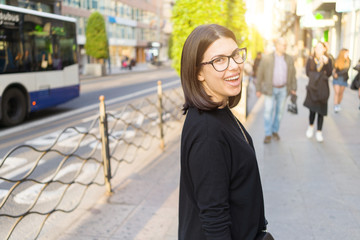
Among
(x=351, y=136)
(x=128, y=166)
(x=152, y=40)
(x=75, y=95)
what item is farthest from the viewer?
(x=152, y=40)

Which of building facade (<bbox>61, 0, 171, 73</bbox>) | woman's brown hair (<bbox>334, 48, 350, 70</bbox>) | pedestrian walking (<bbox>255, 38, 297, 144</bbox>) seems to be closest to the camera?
pedestrian walking (<bbox>255, 38, 297, 144</bbox>)

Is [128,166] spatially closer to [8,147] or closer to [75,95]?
[8,147]

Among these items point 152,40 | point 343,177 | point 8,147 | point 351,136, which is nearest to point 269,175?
point 343,177

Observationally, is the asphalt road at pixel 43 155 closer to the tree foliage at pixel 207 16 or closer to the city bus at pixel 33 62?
the city bus at pixel 33 62

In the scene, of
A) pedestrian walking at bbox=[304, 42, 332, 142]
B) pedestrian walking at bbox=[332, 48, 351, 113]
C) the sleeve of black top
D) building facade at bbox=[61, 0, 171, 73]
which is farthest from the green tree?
building facade at bbox=[61, 0, 171, 73]

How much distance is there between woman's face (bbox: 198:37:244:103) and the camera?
150 cm

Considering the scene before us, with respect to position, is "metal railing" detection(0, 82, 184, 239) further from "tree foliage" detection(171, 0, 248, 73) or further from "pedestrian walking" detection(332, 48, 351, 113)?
"pedestrian walking" detection(332, 48, 351, 113)

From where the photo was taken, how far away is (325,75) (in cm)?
671

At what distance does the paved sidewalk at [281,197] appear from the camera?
366 cm

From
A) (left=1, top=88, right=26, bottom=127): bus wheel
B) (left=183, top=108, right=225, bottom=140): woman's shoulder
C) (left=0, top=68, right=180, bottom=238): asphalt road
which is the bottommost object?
(left=0, top=68, right=180, bottom=238): asphalt road

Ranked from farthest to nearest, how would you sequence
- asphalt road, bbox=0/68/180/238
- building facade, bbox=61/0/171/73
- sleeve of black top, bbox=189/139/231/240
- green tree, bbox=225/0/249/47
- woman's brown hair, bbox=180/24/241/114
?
building facade, bbox=61/0/171/73, green tree, bbox=225/0/249/47, asphalt road, bbox=0/68/180/238, woman's brown hair, bbox=180/24/241/114, sleeve of black top, bbox=189/139/231/240

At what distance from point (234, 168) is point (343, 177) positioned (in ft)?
13.4

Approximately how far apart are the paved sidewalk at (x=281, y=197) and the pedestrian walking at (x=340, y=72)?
2459mm

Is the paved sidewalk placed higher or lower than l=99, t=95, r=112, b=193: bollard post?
lower
